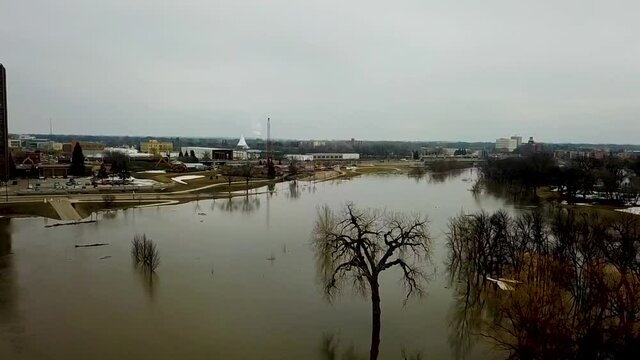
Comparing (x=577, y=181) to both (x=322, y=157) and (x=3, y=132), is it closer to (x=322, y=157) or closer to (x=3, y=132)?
(x=3, y=132)

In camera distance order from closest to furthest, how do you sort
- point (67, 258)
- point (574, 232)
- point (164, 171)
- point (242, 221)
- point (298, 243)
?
point (574, 232) < point (67, 258) < point (298, 243) < point (242, 221) < point (164, 171)

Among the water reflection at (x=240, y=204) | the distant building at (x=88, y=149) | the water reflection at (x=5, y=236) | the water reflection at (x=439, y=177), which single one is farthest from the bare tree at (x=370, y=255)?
the distant building at (x=88, y=149)

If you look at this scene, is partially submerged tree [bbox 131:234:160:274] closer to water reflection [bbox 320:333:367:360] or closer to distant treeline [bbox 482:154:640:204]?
water reflection [bbox 320:333:367:360]

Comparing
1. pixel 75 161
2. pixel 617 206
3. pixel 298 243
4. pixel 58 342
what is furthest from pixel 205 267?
pixel 75 161

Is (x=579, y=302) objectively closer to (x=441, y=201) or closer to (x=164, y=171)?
(x=441, y=201)

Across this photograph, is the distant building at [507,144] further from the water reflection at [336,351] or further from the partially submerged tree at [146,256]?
the water reflection at [336,351]

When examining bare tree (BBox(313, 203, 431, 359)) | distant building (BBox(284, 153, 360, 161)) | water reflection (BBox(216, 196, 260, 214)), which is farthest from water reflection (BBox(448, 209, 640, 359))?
distant building (BBox(284, 153, 360, 161))

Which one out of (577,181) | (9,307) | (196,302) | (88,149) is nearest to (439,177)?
(577,181)
